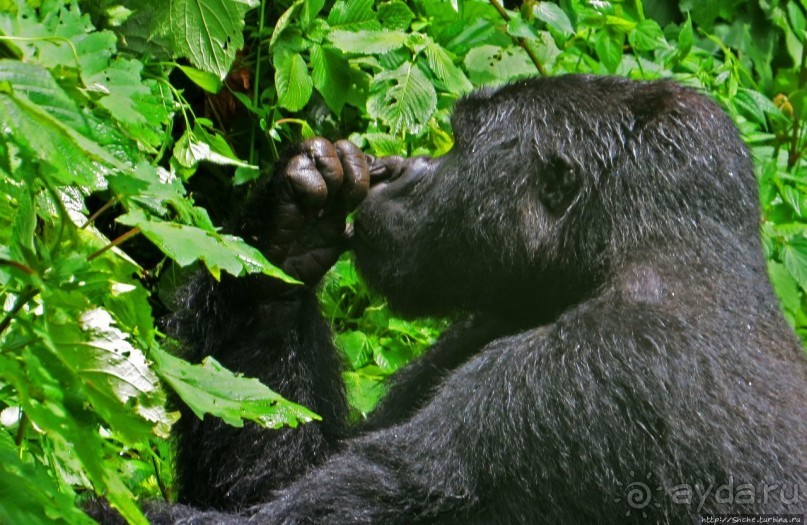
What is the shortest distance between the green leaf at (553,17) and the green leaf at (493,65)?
230 mm

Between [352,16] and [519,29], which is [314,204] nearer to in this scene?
[352,16]

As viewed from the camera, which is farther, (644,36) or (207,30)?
(644,36)

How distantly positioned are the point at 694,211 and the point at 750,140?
8.38 ft

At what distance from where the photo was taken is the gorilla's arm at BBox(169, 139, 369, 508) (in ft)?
10.1

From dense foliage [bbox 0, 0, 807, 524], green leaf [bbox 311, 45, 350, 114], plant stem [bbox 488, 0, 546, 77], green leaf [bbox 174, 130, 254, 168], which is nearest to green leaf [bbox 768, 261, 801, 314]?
dense foliage [bbox 0, 0, 807, 524]

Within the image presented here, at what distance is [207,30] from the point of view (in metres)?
3.69

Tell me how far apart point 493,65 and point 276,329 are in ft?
5.46

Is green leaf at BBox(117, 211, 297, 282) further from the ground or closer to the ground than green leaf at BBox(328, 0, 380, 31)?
further from the ground

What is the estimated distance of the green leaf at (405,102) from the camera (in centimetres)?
401

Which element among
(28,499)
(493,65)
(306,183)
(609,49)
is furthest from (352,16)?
(28,499)

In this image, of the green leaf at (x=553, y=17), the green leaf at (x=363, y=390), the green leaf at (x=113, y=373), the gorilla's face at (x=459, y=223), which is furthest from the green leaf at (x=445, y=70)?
the green leaf at (x=113, y=373)

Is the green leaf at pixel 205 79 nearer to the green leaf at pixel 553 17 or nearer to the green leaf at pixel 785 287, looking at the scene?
the green leaf at pixel 553 17

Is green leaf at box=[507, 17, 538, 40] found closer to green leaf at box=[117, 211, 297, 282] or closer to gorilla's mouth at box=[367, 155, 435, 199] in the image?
gorilla's mouth at box=[367, 155, 435, 199]

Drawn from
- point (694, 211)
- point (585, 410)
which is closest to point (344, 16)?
point (694, 211)
